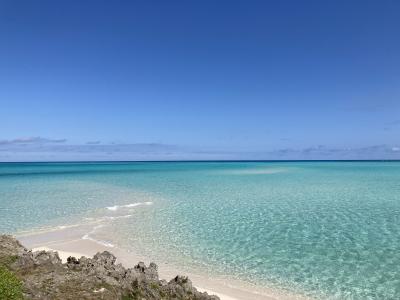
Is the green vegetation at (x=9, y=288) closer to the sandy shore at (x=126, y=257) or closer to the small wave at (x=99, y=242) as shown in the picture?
the sandy shore at (x=126, y=257)

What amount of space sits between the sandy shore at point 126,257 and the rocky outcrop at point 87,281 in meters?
3.64

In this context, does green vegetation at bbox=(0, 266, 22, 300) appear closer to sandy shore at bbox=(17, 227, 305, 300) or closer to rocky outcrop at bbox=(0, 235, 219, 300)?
rocky outcrop at bbox=(0, 235, 219, 300)

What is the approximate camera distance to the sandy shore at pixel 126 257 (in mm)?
13375

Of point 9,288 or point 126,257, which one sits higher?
point 9,288

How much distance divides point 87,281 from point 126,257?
8928 mm

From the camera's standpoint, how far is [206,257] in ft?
59.2

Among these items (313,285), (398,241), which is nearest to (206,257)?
(313,285)

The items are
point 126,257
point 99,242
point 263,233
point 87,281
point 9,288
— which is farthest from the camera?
point 263,233

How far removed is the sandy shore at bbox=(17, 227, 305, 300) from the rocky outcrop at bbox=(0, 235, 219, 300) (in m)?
3.64

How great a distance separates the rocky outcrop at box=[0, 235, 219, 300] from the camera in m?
9.27

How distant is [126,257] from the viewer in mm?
18547

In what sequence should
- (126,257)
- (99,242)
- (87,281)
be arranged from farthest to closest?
1. (99,242)
2. (126,257)
3. (87,281)

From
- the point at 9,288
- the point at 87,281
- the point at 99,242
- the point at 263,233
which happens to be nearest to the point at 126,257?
the point at 99,242

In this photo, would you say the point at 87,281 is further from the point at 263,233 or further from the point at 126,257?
the point at 263,233
